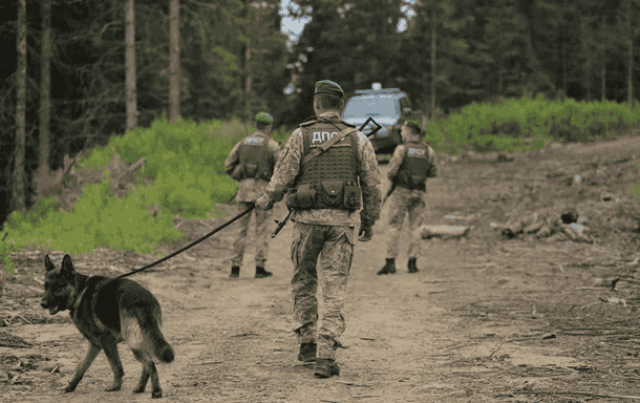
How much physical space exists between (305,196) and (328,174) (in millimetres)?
262

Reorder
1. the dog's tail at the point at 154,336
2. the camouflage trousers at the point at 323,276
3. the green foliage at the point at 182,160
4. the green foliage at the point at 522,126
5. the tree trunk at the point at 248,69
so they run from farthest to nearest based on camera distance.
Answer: the tree trunk at the point at 248,69, the green foliage at the point at 522,126, the green foliage at the point at 182,160, the camouflage trousers at the point at 323,276, the dog's tail at the point at 154,336

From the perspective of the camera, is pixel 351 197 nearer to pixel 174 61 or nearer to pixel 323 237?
pixel 323 237

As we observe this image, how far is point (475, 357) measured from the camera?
5.77 meters

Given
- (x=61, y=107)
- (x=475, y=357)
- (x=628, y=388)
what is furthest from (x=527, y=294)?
(x=61, y=107)

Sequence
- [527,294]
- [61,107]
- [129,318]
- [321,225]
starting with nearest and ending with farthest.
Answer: [129,318], [321,225], [527,294], [61,107]

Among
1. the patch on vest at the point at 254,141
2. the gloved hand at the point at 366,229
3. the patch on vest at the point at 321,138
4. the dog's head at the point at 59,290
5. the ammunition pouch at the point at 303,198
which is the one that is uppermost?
the patch on vest at the point at 321,138

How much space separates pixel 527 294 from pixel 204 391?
4634 mm

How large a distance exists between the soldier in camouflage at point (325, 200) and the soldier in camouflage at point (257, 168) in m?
3.76

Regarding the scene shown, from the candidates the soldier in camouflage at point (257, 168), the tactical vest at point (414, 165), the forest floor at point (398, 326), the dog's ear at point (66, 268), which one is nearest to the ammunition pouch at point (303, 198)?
the forest floor at point (398, 326)

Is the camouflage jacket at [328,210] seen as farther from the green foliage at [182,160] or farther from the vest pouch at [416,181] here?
the green foliage at [182,160]

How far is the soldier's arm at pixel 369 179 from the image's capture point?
5656mm

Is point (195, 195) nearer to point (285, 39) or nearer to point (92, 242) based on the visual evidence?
point (92, 242)

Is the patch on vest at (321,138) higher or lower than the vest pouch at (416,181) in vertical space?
higher

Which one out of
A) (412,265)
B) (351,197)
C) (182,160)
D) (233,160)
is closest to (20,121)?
(182,160)
